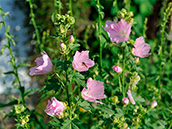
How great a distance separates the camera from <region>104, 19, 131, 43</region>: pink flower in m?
1.07

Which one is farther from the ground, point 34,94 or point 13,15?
point 13,15

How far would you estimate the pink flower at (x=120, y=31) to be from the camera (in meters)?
1.07

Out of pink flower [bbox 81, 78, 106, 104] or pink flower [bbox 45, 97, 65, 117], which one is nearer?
pink flower [bbox 45, 97, 65, 117]

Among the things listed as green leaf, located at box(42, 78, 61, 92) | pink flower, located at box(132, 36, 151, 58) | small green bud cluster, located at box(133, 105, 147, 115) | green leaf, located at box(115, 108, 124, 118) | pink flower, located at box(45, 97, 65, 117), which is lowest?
green leaf, located at box(115, 108, 124, 118)

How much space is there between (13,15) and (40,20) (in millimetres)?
857

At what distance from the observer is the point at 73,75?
963 millimetres

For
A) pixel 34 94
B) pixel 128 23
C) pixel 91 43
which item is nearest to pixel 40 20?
pixel 91 43

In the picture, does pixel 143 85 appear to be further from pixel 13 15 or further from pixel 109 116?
pixel 13 15

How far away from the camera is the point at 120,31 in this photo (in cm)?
109

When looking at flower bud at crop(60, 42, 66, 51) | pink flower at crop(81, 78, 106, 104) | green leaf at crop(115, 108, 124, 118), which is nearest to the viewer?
flower bud at crop(60, 42, 66, 51)

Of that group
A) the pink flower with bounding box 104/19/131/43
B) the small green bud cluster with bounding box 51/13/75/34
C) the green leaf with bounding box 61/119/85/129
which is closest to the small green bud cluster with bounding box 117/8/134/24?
the pink flower with bounding box 104/19/131/43

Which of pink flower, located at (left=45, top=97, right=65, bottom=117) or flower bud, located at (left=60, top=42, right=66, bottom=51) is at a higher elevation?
flower bud, located at (left=60, top=42, right=66, bottom=51)

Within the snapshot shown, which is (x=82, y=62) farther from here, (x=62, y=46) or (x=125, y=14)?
(x=125, y=14)

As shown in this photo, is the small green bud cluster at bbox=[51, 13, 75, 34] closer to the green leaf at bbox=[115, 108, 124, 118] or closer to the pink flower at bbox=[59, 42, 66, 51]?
the pink flower at bbox=[59, 42, 66, 51]
